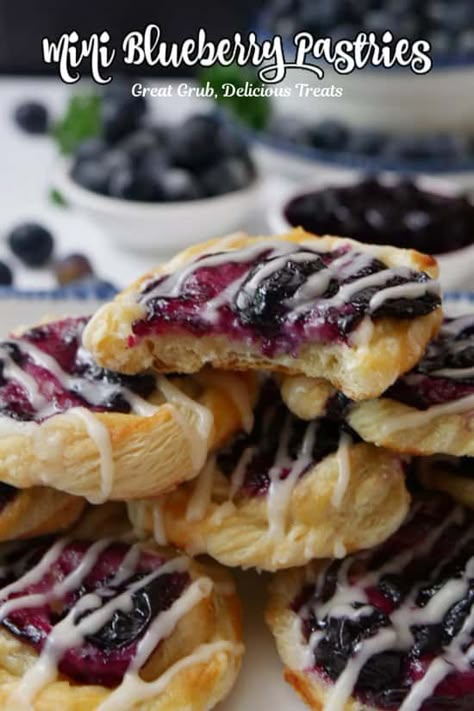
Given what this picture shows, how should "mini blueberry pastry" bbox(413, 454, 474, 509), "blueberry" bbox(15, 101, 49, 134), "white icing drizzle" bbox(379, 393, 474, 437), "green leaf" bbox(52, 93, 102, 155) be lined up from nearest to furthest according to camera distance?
"white icing drizzle" bbox(379, 393, 474, 437), "mini blueberry pastry" bbox(413, 454, 474, 509), "green leaf" bbox(52, 93, 102, 155), "blueberry" bbox(15, 101, 49, 134)

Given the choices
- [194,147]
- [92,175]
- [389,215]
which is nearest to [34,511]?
[389,215]

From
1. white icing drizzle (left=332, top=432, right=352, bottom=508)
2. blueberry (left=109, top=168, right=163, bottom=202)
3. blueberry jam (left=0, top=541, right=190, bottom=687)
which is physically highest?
blueberry (left=109, top=168, right=163, bottom=202)

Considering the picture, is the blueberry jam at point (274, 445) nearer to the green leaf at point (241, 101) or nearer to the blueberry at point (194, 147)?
the blueberry at point (194, 147)

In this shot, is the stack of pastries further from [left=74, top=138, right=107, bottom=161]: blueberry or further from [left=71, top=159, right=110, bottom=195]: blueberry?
[left=74, top=138, right=107, bottom=161]: blueberry

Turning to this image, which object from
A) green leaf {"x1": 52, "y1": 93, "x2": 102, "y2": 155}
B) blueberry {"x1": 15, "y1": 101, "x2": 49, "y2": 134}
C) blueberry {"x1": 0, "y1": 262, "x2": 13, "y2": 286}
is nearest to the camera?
blueberry {"x1": 0, "y1": 262, "x2": 13, "y2": 286}

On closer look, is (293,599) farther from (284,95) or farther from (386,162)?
(284,95)

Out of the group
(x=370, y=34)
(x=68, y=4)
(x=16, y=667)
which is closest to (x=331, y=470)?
(x=16, y=667)

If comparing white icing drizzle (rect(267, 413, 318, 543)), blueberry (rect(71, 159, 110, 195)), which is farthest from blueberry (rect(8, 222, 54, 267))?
white icing drizzle (rect(267, 413, 318, 543))

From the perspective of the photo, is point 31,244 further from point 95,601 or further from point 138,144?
point 95,601
